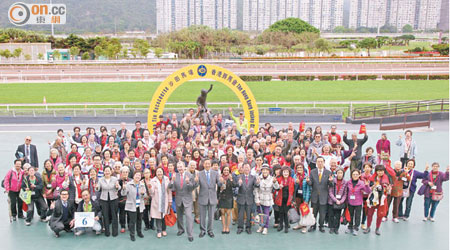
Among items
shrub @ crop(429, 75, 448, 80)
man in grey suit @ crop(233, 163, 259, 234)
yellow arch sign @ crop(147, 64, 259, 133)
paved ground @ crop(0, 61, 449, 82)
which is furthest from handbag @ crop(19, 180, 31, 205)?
shrub @ crop(429, 75, 448, 80)

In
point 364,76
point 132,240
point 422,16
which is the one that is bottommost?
point 132,240

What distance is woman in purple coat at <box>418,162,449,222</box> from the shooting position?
7422mm

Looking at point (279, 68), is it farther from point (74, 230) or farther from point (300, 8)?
point (300, 8)

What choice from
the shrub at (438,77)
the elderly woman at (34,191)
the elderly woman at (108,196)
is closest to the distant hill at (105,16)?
the shrub at (438,77)

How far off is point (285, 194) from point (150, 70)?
4171 cm

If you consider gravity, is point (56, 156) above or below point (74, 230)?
above

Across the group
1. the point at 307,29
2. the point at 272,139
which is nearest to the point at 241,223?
the point at 272,139

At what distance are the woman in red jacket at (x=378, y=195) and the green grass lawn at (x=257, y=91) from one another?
19845 millimetres

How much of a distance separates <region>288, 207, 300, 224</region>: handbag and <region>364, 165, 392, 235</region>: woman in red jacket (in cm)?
124

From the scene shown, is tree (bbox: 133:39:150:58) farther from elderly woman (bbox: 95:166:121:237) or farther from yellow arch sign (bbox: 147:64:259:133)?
elderly woman (bbox: 95:166:121:237)

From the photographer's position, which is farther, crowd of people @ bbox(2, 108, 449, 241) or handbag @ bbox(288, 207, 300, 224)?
handbag @ bbox(288, 207, 300, 224)

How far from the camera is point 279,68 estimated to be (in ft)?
150

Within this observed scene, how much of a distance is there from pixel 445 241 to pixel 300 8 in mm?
158255

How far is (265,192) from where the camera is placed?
6.91 metres
